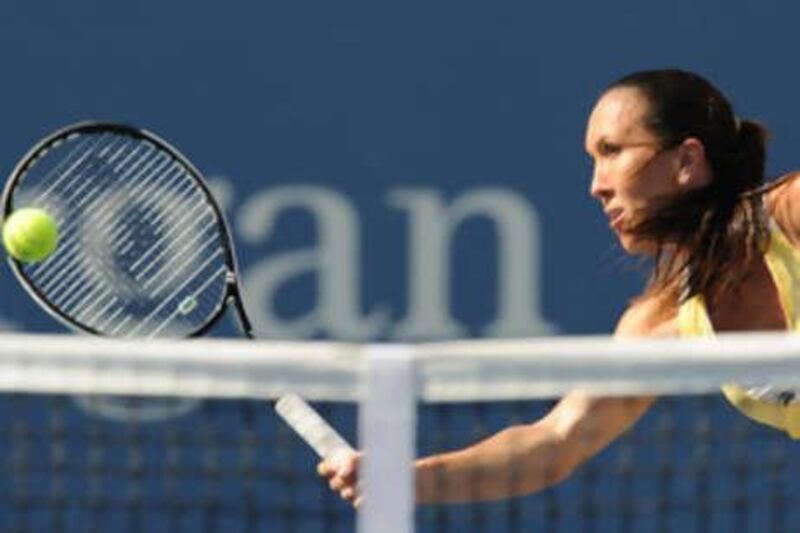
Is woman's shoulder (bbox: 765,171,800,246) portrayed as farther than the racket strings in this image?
No

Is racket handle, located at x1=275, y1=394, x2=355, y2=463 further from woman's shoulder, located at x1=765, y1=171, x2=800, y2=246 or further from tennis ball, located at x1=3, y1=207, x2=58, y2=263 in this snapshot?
tennis ball, located at x1=3, y1=207, x2=58, y2=263

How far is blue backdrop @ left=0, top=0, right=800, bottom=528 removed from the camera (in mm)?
7961

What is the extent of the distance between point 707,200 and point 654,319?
0.22m

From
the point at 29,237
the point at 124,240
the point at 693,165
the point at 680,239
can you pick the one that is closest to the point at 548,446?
the point at 680,239

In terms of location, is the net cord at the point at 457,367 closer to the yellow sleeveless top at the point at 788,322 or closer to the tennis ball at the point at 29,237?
the yellow sleeveless top at the point at 788,322

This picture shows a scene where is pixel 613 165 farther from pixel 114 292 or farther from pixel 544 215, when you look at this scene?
pixel 544 215

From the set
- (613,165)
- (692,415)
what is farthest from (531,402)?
(613,165)

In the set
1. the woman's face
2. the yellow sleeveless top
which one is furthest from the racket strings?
the yellow sleeveless top

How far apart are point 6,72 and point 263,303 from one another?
2.45ft

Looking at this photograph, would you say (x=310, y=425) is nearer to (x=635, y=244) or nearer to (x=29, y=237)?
(x=635, y=244)

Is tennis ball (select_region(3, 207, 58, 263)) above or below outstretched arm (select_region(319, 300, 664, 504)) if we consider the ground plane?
above

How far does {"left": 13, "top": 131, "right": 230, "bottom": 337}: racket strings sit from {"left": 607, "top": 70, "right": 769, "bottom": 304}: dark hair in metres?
1.42

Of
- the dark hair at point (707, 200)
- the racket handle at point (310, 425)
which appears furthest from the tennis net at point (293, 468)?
the dark hair at point (707, 200)

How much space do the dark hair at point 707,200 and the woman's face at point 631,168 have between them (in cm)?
2
